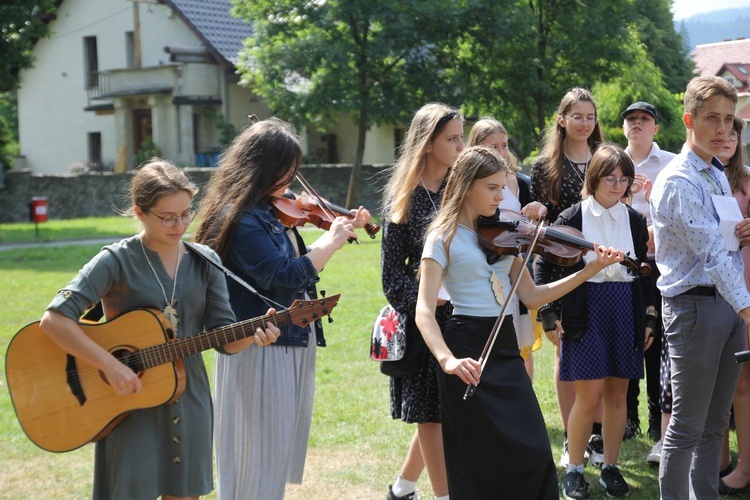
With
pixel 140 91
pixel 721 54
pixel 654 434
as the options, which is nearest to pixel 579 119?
pixel 654 434

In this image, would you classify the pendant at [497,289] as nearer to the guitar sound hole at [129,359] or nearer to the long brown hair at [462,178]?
the long brown hair at [462,178]

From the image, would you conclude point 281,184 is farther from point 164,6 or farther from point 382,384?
Answer: point 164,6

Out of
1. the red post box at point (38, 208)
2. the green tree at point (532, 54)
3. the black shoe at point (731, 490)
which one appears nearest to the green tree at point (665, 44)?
the green tree at point (532, 54)

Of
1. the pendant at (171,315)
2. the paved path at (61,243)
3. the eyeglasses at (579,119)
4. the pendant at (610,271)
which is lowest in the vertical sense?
the paved path at (61,243)

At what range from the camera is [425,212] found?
4367 millimetres

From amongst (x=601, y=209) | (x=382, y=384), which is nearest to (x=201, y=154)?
(x=382, y=384)

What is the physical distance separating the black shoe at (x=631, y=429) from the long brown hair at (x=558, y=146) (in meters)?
1.60

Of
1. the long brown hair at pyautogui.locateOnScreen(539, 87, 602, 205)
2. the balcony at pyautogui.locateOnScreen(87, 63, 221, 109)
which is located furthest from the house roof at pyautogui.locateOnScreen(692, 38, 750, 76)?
the long brown hair at pyautogui.locateOnScreen(539, 87, 602, 205)

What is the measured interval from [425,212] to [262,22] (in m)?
22.9

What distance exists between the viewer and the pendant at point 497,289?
12.5 feet

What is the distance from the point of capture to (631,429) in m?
5.84

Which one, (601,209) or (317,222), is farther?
(601,209)

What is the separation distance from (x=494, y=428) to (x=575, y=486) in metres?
1.35

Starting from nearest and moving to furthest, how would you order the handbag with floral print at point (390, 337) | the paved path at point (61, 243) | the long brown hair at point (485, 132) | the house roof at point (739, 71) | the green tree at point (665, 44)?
1. the handbag with floral print at point (390, 337)
2. the long brown hair at point (485, 132)
3. the paved path at point (61, 243)
4. the green tree at point (665, 44)
5. the house roof at point (739, 71)
